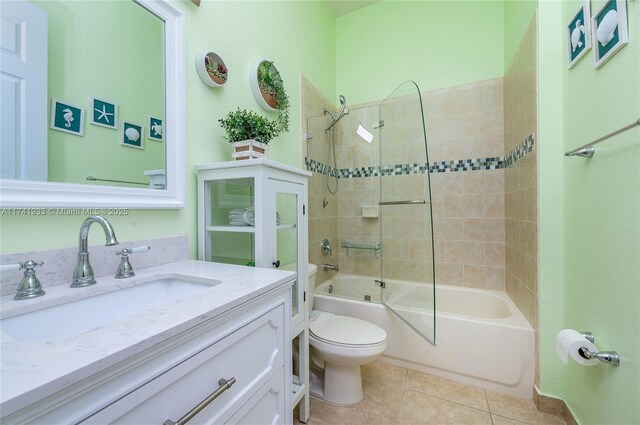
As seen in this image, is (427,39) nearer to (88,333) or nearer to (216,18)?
(216,18)

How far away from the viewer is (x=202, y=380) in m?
0.58

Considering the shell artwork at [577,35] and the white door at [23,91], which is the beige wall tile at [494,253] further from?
the white door at [23,91]

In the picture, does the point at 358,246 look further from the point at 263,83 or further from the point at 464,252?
the point at 263,83

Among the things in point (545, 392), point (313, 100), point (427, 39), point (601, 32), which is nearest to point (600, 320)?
point (545, 392)

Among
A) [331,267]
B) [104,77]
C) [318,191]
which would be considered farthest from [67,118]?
[331,267]

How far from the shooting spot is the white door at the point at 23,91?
0.68 m

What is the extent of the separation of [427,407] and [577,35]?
79.1 inches

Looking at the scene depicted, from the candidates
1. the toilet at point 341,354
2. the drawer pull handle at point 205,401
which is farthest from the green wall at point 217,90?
the toilet at point 341,354

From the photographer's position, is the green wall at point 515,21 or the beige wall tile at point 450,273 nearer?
the green wall at point 515,21

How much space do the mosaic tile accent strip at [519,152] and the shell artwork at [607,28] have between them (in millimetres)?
591

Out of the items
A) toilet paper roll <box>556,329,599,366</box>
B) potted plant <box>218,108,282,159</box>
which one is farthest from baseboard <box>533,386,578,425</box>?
potted plant <box>218,108,282,159</box>

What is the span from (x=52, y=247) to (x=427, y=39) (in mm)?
2870

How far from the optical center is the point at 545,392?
1400 mm

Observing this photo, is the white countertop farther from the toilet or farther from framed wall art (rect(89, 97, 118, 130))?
the toilet
